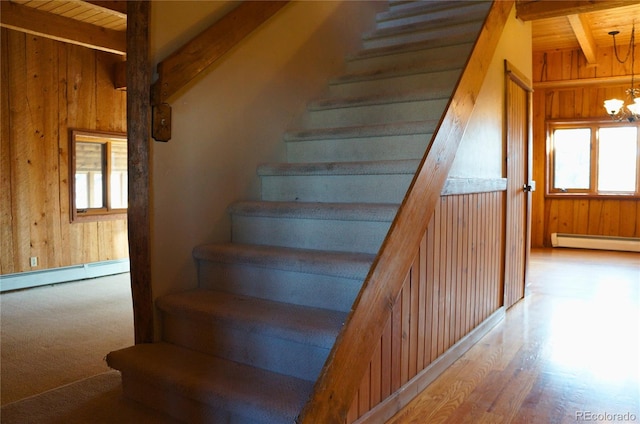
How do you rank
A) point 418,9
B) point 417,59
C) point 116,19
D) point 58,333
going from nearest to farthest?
point 58,333 < point 417,59 < point 418,9 < point 116,19

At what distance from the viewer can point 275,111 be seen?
10.6 ft

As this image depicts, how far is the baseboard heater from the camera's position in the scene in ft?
24.2

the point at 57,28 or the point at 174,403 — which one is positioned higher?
the point at 57,28

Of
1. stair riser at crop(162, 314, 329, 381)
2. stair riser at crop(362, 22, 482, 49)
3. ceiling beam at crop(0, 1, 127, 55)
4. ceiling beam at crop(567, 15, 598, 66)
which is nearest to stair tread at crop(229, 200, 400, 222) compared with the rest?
stair riser at crop(162, 314, 329, 381)

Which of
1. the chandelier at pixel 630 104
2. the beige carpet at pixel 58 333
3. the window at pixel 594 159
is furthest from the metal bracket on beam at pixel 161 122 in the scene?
the window at pixel 594 159

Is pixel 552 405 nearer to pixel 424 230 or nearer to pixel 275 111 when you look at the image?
pixel 424 230

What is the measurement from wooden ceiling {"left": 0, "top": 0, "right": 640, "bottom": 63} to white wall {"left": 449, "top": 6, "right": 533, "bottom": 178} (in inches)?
12.4

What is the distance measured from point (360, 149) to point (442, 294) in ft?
3.28

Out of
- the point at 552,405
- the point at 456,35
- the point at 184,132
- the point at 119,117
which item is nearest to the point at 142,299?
the point at 184,132

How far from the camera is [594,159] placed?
7723 mm

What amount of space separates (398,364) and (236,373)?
2.28 feet

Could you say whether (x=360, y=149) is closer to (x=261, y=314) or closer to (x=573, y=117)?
(x=261, y=314)

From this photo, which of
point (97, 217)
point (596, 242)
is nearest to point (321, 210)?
point (97, 217)

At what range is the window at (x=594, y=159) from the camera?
7504mm
